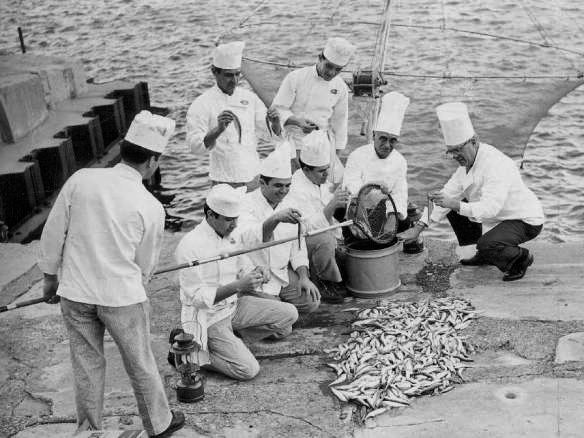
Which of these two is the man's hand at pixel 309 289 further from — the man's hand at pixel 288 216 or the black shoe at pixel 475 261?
the black shoe at pixel 475 261

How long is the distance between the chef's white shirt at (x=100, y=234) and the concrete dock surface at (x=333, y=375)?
3.90 ft

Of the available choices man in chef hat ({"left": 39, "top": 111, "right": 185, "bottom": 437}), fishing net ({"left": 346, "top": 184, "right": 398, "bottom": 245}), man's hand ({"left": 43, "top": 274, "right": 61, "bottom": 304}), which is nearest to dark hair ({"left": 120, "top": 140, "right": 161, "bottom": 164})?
man in chef hat ({"left": 39, "top": 111, "right": 185, "bottom": 437})

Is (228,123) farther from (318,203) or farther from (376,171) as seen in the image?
(376,171)

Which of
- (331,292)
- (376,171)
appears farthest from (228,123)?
(331,292)

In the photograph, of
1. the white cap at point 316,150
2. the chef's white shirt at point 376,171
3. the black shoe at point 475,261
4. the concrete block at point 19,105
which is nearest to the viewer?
the white cap at point 316,150

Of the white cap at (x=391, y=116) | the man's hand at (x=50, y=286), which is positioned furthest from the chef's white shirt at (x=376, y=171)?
the man's hand at (x=50, y=286)

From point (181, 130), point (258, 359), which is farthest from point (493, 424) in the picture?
point (181, 130)

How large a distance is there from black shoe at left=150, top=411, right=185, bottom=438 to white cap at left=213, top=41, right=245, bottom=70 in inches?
143

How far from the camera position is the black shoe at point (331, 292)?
784cm

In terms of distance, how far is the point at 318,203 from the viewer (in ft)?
25.4

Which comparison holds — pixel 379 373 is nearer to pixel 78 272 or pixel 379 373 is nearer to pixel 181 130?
pixel 78 272

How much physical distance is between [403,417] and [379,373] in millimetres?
512

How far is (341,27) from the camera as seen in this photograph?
22.8 meters

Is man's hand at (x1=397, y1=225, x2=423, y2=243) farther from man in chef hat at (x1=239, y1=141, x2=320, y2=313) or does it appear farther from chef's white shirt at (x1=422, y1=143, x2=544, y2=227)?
man in chef hat at (x1=239, y1=141, x2=320, y2=313)
